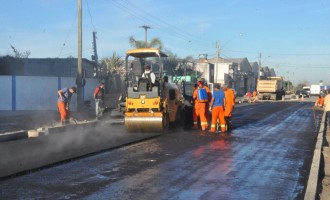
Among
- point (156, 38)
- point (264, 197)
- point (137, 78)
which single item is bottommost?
point (264, 197)

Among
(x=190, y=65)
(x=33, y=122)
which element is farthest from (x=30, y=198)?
(x=190, y=65)

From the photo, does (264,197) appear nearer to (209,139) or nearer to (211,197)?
(211,197)

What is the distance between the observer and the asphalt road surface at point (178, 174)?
20.9 feet

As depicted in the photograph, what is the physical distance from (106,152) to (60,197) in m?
4.00

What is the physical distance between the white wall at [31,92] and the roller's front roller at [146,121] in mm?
10091

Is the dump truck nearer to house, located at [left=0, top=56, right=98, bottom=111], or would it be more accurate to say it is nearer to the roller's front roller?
house, located at [left=0, top=56, right=98, bottom=111]

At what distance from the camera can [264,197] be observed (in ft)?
20.6

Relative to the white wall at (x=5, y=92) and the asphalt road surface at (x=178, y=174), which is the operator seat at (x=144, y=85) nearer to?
the asphalt road surface at (x=178, y=174)

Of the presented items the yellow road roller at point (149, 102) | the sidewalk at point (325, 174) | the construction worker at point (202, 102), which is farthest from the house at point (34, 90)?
the sidewalk at point (325, 174)

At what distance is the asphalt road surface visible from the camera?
6.36 metres

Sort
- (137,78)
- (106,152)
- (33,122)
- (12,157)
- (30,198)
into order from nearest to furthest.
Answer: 1. (30,198)
2. (12,157)
3. (106,152)
4. (137,78)
5. (33,122)

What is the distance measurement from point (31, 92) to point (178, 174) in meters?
16.5

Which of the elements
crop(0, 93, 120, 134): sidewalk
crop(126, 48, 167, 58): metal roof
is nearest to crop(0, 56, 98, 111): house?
crop(0, 93, 120, 134): sidewalk

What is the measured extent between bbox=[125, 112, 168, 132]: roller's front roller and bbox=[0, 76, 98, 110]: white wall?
10.1 metres
